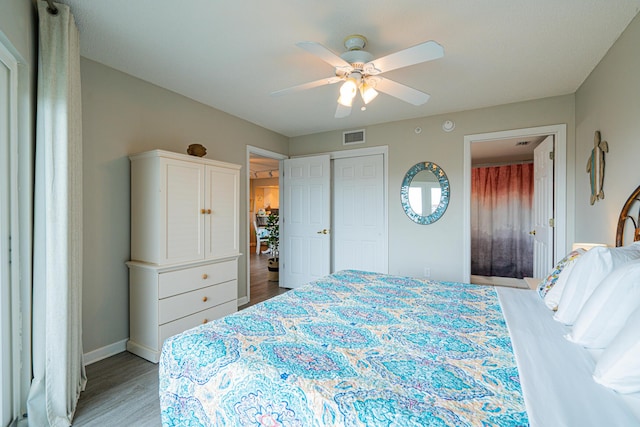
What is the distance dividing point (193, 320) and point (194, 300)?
183 mm

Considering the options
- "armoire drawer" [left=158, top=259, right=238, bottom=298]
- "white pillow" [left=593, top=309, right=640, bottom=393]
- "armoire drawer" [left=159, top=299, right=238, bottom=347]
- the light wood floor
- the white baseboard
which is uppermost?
"white pillow" [left=593, top=309, right=640, bottom=393]

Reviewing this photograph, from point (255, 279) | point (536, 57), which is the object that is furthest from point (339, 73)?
point (255, 279)

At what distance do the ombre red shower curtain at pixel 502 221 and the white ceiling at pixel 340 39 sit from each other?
304 cm

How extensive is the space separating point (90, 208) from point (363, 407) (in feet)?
8.59

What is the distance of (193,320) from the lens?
269cm

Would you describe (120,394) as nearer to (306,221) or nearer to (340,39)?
(340,39)

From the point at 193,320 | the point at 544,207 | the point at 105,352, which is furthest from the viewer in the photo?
A: the point at 544,207

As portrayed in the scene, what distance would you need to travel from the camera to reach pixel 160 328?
2.43m

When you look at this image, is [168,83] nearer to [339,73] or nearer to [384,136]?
[339,73]

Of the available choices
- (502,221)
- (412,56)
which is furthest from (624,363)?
(502,221)

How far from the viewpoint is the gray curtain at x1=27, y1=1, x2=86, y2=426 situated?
1.63m

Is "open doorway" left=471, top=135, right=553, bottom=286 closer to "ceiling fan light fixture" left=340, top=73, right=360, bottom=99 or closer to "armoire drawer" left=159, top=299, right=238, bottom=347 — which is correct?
"ceiling fan light fixture" left=340, top=73, right=360, bottom=99

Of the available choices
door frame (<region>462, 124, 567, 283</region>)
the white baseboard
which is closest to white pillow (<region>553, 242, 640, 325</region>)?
door frame (<region>462, 124, 567, 283</region>)

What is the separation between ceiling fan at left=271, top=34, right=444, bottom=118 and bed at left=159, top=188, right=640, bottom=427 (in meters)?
1.47
